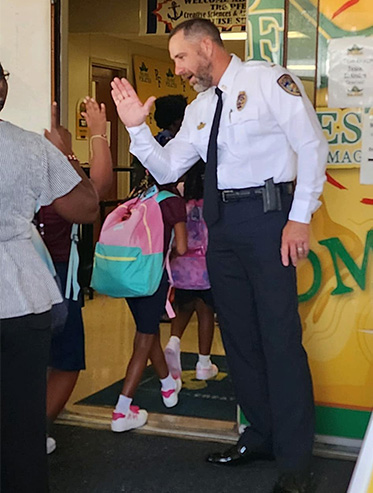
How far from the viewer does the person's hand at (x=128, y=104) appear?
9.02ft

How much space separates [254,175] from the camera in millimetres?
2740

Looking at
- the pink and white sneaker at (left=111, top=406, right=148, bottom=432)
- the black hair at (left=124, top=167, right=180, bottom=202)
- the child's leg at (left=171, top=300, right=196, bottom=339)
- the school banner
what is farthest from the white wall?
the school banner

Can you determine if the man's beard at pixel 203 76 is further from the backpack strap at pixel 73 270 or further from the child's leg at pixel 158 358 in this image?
the child's leg at pixel 158 358

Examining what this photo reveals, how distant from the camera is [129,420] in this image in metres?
3.43

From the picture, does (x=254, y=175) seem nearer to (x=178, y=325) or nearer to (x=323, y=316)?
(x=323, y=316)

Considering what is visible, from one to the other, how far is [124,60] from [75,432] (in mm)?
5872

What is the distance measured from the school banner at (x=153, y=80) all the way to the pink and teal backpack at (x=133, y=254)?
214 inches

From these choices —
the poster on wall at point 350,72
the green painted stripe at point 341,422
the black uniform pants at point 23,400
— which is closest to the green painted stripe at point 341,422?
the green painted stripe at point 341,422

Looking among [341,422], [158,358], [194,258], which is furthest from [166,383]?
[341,422]

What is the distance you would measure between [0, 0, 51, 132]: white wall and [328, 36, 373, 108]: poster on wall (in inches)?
48.3

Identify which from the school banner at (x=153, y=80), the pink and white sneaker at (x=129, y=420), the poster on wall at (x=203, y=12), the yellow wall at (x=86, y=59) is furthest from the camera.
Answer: the school banner at (x=153, y=80)

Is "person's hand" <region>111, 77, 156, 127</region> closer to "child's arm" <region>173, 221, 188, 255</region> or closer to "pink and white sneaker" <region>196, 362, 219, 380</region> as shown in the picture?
"child's arm" <region>173, 221, 188, 255</region>

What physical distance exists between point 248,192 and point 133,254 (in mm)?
747

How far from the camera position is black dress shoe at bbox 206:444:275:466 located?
3.03 metres
